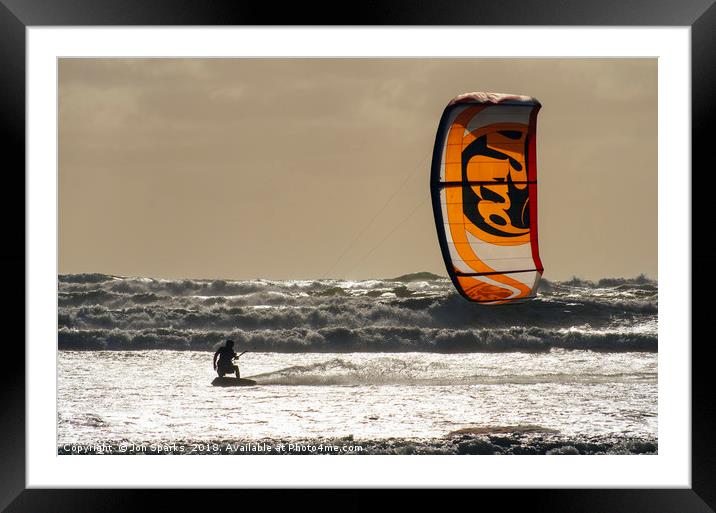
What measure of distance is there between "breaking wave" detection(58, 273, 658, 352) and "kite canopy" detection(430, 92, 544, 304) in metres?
8.31

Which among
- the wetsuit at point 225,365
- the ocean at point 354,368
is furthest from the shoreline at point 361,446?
the wetsuit at point 225,365

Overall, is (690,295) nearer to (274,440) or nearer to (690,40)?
(690,40)

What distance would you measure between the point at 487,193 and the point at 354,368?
7.74m

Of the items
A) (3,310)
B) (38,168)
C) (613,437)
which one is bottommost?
(613,437)

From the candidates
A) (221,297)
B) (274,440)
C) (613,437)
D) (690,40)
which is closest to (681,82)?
(690,40)

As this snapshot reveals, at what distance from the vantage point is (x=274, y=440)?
10664 millimetres

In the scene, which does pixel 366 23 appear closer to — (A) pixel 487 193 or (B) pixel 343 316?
(A) pixel 487 193

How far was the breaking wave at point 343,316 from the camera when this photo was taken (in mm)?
16078

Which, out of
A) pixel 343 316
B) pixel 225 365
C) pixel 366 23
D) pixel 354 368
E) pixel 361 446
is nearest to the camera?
pixel 366 23

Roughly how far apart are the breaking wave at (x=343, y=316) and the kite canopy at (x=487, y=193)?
8.31 m

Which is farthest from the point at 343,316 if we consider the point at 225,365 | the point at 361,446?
the point at 361,446

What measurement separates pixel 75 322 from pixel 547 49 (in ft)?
44.3

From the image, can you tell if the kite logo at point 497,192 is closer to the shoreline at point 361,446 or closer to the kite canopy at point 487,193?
the kite canopy at point 487,193

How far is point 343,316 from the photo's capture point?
54.6ft
